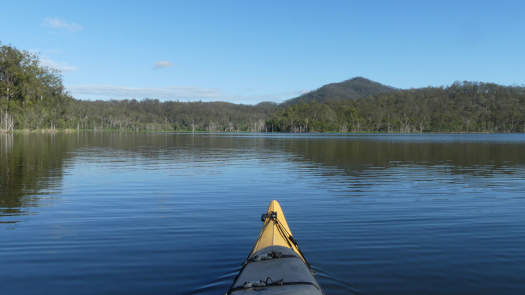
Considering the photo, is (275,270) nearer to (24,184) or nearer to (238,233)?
(238,233)

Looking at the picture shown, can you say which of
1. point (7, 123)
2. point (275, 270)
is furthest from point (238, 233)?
point (7, 123)

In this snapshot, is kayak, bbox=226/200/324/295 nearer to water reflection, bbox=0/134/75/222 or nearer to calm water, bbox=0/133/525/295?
calm water, bbox=0/133/525/295

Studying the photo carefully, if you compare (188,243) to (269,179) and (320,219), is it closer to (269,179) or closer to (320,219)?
(320,219)

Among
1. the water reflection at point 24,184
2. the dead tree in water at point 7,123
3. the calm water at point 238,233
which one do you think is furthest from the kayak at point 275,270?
the dead tree in water at point 7,123

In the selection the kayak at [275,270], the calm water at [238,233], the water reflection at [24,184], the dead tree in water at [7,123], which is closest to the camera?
the kayak at [275,270]

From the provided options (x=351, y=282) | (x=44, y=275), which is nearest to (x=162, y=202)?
(x=44, y=275)

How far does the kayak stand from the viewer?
19.2 ft

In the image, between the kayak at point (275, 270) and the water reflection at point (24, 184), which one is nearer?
the kayak at point (275, 270)

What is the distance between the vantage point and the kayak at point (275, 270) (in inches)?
230

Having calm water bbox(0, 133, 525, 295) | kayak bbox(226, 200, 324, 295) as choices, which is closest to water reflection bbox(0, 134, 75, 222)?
calm water bbox(0, 133, 525, 295)

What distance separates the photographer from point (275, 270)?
21.8ft

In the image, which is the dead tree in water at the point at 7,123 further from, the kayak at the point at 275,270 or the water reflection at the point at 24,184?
the kayak at the point at 275,270

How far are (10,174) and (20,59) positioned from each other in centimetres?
10686

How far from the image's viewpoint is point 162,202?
671 inches
